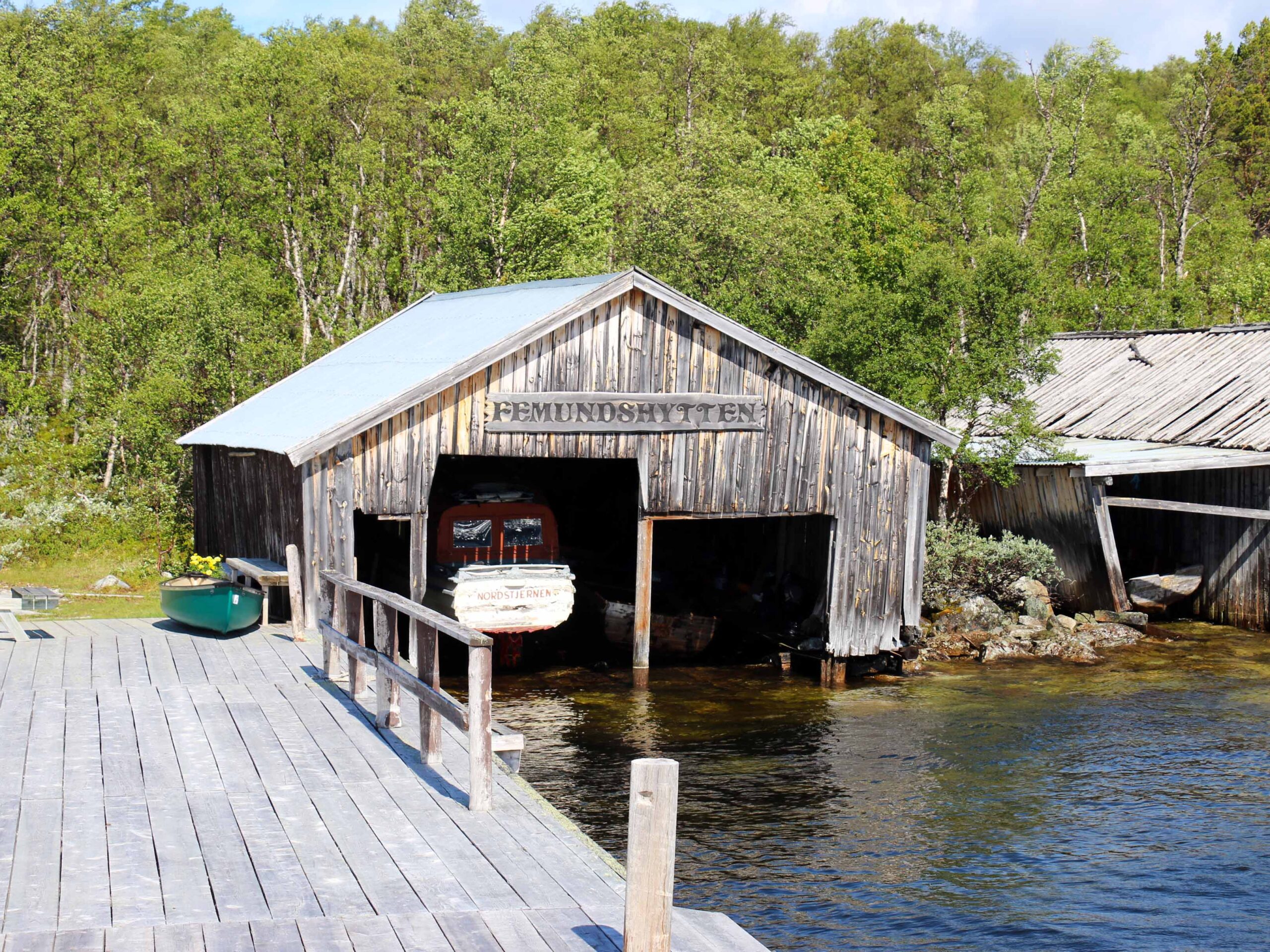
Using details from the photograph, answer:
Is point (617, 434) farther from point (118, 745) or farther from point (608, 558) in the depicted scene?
point (118, 745)

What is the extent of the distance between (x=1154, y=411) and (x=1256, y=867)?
698 inches

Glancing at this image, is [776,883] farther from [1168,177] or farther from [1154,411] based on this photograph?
[1168,177]

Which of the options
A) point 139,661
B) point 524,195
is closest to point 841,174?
point 524,195

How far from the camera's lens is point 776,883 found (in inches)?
467

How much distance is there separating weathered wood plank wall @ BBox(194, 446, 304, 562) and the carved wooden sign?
9.82 feet

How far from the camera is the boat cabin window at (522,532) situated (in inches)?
877

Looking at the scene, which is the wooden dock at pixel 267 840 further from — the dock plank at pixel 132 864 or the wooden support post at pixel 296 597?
the wooden support post at pixel 296 597

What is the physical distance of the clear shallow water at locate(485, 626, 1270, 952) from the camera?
36.8ft

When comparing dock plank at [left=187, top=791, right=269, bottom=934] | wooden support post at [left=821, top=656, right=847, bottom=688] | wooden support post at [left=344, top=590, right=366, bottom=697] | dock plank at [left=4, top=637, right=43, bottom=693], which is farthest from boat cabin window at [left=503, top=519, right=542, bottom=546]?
dock plank at [left=187, top=791, right=269, bottom=934]

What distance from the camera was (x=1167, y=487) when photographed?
26844 mm

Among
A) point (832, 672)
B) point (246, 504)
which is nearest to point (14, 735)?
point (246, 504)

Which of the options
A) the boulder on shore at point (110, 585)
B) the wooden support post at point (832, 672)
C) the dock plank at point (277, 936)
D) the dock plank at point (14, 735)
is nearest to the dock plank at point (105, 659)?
the dock plank at point (14, 735)

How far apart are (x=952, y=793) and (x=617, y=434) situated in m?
7.09

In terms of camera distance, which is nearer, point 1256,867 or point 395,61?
point 1256,867
